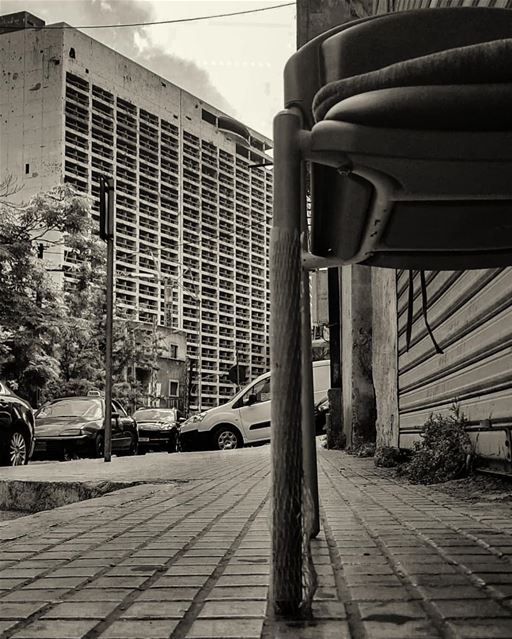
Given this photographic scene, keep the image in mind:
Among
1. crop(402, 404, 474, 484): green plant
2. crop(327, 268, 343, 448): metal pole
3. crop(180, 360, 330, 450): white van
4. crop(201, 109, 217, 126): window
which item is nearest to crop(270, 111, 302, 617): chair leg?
crop(402, 404, 474, 484): green plant

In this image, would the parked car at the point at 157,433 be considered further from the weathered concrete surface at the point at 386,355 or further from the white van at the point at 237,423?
the weathered concrete surface at the point at 386,355

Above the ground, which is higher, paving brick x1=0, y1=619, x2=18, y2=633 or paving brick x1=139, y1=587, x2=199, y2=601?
paving brick x1=139, y1=587, x2=199, y2=601

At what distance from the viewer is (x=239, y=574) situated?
6.63 ft

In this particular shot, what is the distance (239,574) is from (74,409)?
50.9 feet

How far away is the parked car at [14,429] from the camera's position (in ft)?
34.8

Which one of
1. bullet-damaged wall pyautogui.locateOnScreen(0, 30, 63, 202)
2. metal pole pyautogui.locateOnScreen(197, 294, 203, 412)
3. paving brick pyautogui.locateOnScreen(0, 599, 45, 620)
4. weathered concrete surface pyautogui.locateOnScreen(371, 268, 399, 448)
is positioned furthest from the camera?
metal pole pyautogui.locateOnScreen(197, 294, 203, 412)

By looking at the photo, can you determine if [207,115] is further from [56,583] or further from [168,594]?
[168,594]

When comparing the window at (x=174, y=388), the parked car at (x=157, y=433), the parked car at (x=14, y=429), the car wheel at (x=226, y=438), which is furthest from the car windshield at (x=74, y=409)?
the window at (x=174, y=388)

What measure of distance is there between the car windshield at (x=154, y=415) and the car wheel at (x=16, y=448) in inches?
562

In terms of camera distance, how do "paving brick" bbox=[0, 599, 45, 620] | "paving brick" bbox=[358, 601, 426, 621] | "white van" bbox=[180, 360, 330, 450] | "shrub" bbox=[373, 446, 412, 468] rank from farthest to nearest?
"white van" bbox=[180, 360, 330, 450] → "shrub" bbox=[373, 446, 412, 468] → "paving brick" bbox=[0, 599, 45, 620] → "paving brick" bbox=[358, 601, 426, 621]

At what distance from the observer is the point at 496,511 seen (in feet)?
11.0

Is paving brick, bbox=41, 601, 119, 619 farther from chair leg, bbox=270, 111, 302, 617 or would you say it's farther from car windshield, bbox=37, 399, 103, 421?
car windshield, bbox=37, 399, 103, 421

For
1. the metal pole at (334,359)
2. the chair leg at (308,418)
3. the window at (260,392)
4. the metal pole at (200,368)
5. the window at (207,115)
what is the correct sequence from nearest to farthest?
the chair leg at (308,418) < the metal pole at (334,359) < the window at (260,392) < the metal pole at (200,368) < the window at (207,115)

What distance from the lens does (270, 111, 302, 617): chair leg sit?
1443 mm
